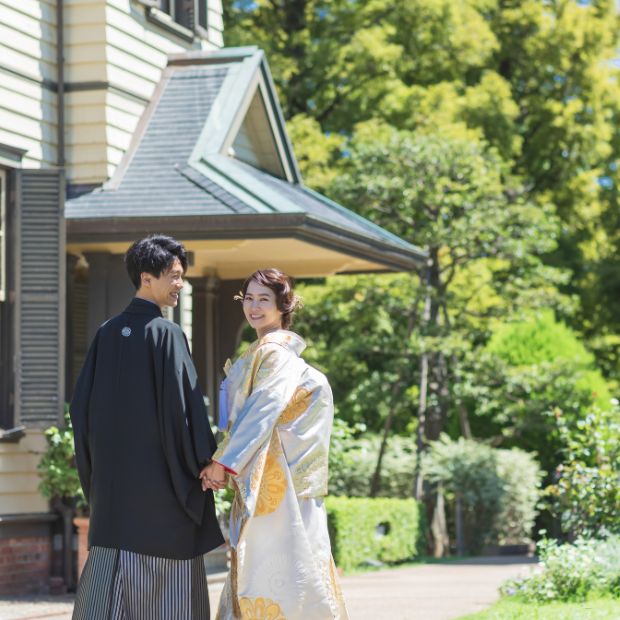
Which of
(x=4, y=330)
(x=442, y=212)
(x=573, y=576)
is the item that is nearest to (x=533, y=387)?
(x=442, y=212)

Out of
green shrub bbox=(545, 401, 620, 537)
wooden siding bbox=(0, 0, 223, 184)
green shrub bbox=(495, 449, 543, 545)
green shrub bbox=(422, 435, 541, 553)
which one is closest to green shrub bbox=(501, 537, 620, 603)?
green shrub bbox=(545, 401, 620, 537)

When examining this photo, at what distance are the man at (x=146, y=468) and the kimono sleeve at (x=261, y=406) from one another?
0.10 metres

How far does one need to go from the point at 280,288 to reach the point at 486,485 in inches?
536

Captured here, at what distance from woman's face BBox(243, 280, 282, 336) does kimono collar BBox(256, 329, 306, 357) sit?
2.6 inches

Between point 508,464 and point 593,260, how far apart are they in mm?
10558

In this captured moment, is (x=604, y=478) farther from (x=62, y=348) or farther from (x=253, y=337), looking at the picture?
(x=253, y=337)

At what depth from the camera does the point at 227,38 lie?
2408 centimetres

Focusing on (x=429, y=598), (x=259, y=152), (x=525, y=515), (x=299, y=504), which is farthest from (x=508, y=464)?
(x=299, y=504)

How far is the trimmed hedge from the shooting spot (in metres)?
14.9

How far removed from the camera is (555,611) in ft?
26.7

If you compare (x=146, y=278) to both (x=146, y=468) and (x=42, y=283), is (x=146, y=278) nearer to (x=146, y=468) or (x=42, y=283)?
(x=146, y=468)

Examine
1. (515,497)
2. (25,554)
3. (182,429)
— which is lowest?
(515,497)

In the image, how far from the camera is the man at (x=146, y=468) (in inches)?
230

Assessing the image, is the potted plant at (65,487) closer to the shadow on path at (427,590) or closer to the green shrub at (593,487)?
the shadow on path at (427,590)
